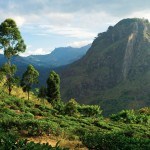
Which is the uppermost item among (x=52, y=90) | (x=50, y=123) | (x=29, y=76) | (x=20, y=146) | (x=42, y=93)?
(x=20, y=146)

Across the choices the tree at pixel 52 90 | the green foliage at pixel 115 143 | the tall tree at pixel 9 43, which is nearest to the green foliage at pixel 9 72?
the tall tree at pixel 9 43

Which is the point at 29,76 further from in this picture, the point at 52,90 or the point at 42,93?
the point at 52,90

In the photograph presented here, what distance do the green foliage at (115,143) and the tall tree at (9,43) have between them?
3742cm

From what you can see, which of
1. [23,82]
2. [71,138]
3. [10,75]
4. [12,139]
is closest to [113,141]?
[71,138]

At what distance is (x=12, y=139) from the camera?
55.7ft

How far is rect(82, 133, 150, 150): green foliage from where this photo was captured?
884 inches

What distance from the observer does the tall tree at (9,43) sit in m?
60.9

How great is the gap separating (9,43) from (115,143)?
42.9 m

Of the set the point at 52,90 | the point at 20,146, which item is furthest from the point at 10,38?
the point at 20,146

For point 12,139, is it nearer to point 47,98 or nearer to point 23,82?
point 23,82

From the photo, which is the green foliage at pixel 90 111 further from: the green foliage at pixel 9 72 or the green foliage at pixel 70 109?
the green foliage at pixel 9 72

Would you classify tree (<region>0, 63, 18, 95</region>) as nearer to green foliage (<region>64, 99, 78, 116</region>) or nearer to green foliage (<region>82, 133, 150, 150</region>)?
green foliage (<region>64, 99, 78, 116</region>)

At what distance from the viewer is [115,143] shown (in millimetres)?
23578

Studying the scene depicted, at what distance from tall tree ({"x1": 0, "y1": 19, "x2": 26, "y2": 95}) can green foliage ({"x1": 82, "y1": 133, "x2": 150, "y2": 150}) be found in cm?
3742
